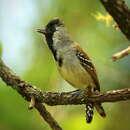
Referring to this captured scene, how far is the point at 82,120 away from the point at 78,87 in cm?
173

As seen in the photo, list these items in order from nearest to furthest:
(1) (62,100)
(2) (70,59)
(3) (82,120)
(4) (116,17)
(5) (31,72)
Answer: (4) (116,17) < (1) (62,100) < (2) (70,59) < (3) (82,120) < (5) (31,72)

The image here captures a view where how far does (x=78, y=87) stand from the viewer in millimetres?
6625

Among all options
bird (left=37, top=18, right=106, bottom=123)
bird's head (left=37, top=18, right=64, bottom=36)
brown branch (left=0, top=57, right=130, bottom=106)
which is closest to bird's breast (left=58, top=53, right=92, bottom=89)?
bird (left=37, top=18, right=106, bottom=123)

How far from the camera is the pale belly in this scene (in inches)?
253

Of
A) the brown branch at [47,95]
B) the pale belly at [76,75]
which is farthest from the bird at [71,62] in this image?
the brown branch at [47,95]

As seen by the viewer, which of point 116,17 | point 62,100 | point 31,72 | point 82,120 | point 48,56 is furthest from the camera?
point 48,56

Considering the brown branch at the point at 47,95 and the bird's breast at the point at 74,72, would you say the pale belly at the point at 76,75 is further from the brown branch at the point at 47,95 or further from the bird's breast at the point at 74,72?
the brown branch at the point at 47,95

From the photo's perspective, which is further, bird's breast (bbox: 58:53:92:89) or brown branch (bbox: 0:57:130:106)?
bird's breast (bbox: 58:53:92:89)

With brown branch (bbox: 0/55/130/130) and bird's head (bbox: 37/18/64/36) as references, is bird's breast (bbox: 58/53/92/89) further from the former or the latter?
brown branch (bbox: 0/55/130/130)

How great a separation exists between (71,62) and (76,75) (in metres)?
0.15

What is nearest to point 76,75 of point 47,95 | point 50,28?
point 50,28

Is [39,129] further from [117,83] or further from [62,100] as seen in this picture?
[62,100]

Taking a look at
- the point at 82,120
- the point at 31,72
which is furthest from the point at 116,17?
the point at 31,72

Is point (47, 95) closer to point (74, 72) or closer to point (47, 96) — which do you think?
point (47, 96)
